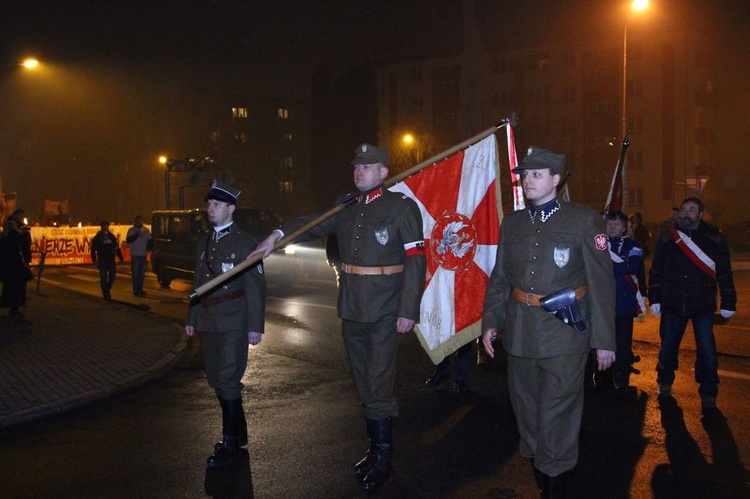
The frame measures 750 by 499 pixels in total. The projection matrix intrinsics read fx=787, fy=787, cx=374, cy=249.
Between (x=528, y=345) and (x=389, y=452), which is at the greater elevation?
(x=528, y=345)

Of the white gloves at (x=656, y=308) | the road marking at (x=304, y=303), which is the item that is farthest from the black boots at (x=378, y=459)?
the road marking at (x=304, y=303)

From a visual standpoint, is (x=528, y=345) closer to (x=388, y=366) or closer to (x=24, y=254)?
(x=388, y=366)

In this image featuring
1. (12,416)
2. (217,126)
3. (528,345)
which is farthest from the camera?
(217,126)

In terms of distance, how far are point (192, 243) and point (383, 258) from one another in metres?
15.6

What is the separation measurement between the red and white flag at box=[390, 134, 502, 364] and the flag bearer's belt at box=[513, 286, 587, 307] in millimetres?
2356

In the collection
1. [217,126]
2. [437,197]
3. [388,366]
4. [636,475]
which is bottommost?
[636,475]

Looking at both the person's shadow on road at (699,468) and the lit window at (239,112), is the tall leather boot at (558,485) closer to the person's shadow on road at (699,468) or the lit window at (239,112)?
the person's shadow on road at (699,468)

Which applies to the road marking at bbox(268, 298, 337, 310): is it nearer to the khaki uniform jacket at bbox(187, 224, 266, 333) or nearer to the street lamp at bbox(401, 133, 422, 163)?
the khaki uniform jacket at bbox(187, 224, 266, 333)

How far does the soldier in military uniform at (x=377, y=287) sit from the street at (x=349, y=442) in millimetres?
468

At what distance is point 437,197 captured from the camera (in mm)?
7293

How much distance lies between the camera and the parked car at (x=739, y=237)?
40.5 m

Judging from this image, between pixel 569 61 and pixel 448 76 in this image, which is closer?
pixel 569 61

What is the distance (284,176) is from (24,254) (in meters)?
66.0

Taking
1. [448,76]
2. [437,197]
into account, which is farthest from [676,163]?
[437,197]
